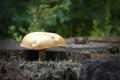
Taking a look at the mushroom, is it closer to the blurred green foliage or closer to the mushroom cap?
the mushroom cap

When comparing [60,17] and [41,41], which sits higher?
[60,17]

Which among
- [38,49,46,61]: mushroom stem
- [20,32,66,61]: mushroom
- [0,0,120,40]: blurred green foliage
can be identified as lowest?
[38,49,46,61]: mushroom stem

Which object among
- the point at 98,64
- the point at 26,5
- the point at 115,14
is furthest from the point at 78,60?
the point at 115,14

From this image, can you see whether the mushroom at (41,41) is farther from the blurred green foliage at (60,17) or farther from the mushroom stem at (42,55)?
the blurred green foliage at (60,17)

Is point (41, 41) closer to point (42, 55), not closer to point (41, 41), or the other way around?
point (41, 41)

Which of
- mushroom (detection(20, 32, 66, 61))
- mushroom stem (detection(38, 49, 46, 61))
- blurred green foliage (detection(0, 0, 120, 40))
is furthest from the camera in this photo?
blurred green foliage (detection(0, 0, 120, 40))

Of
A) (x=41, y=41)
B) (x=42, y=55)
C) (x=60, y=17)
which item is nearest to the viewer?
(x=41, y=41)

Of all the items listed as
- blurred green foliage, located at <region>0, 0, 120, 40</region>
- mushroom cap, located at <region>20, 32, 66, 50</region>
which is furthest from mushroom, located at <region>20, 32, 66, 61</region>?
blurred green foliage, located at <region>0, 0, 120, 40</region>

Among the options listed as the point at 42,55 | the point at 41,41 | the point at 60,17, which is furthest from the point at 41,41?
the point at 60,17

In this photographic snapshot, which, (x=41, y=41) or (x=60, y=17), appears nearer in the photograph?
(x=41, y=41)
